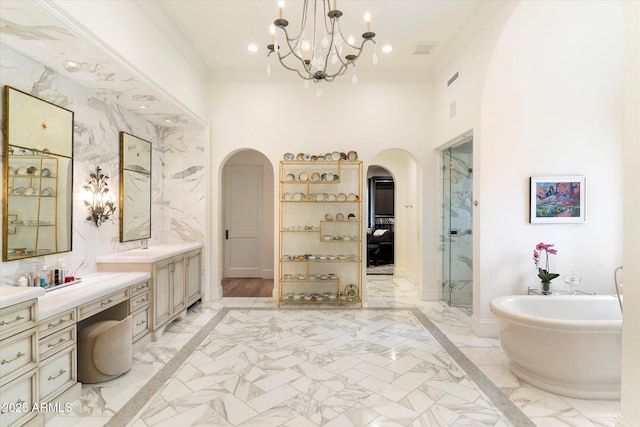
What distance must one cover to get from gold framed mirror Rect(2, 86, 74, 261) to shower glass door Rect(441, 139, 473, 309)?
4.94m

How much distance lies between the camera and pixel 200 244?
516cm

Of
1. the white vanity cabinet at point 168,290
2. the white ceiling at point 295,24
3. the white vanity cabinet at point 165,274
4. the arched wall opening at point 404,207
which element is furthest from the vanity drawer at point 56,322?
the arched wall opening at point 404,207

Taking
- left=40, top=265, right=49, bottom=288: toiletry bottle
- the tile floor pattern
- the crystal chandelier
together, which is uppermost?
the crystal chandelier

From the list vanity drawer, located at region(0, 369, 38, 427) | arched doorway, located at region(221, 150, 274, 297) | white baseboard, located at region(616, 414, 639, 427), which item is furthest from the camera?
arched doorway, located at region(221, 150, 274, 297)

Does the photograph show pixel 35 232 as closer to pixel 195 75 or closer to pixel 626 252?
pixel 195 75

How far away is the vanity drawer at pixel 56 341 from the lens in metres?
2.28

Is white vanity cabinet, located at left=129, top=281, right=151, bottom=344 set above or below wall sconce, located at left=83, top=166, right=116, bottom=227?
below

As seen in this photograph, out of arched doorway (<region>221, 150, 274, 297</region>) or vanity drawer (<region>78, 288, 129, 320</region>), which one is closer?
vanity drawer (<region>78, 288, 129, 320</region>)

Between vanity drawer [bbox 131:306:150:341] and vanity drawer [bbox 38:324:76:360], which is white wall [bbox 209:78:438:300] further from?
vanity drawer [bbox 38:324:76:360]

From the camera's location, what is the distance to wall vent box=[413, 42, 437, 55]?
181 inches

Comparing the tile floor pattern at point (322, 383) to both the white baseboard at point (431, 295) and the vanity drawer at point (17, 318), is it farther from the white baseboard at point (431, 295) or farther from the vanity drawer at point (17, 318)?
the white baseboard at point (431, 295)

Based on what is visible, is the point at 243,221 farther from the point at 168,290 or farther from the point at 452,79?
the point at 452,79

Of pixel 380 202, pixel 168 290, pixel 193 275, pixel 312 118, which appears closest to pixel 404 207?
pixel 380 202

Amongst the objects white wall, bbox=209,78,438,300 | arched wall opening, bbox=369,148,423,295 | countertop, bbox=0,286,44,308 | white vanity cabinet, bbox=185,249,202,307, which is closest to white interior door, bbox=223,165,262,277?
white wall, bbox=209,78,438,300
